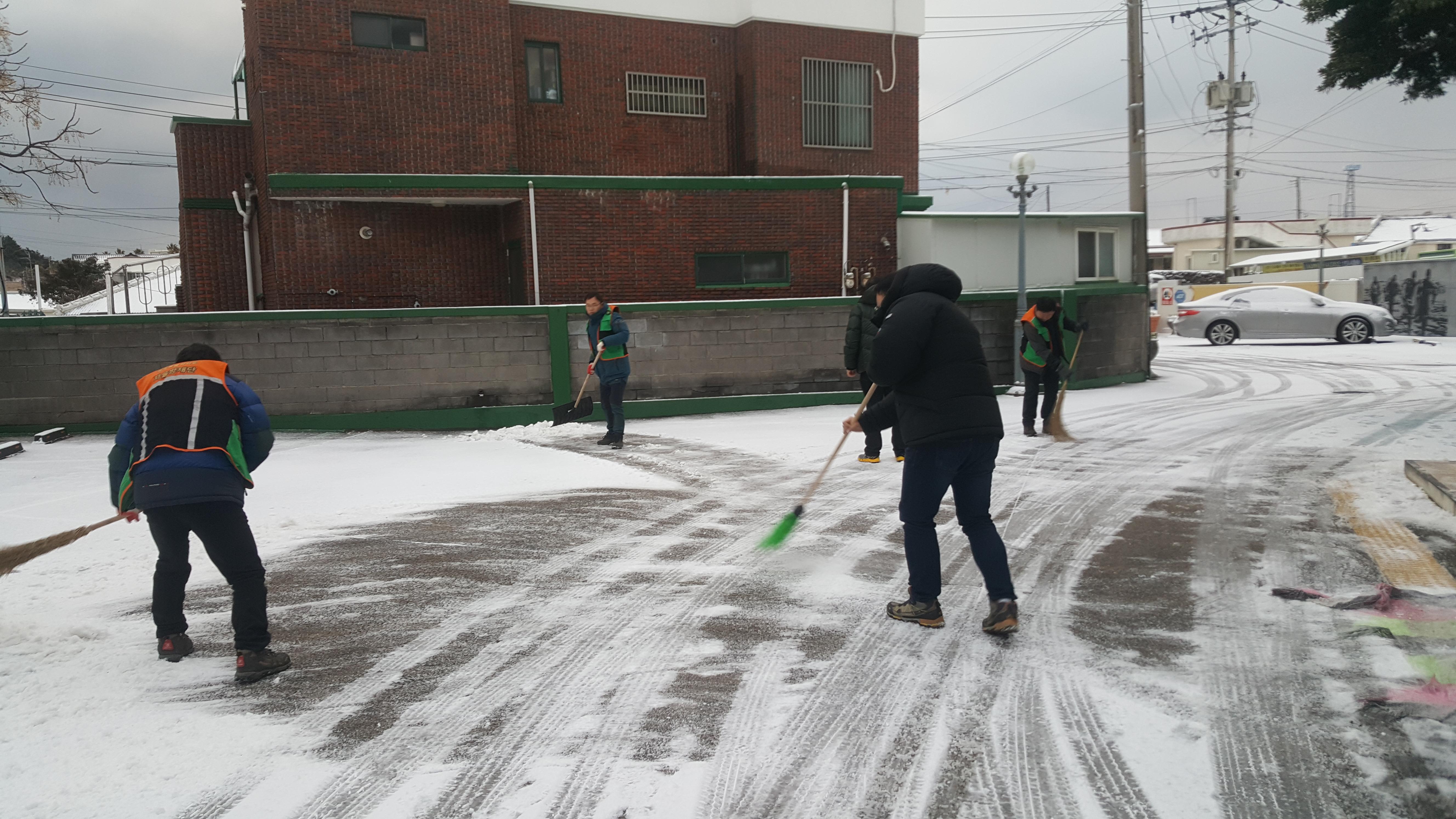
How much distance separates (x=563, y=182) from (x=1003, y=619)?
1318cm

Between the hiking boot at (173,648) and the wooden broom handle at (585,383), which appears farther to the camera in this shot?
the wooden broom handle at (585,383)

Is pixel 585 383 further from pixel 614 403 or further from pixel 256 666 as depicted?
pixel 256 666

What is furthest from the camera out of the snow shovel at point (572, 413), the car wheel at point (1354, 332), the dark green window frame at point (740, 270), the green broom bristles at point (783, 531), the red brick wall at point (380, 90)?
the car wheel at point (1354, 332)

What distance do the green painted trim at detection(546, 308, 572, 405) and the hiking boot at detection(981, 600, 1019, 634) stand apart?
952 centimetres

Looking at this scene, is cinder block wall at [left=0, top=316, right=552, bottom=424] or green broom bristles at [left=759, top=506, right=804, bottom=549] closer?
green broom bristles at [left=759, top=506, right=804, bottom=549]

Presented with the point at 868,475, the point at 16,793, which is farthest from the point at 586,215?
the point at 16,793

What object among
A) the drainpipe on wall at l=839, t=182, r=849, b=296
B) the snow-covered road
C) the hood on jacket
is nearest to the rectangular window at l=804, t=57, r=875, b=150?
the drainpipe on wall at l=839, t=182, r=849, b=296

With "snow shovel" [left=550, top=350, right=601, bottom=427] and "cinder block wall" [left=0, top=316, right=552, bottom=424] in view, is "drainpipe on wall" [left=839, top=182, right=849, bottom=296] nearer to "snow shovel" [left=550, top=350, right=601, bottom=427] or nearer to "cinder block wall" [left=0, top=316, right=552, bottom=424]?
"snow shovel" [left=550, top=350, right=601, bottom=427]

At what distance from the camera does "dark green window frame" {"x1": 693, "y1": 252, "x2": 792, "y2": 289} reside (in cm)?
1733

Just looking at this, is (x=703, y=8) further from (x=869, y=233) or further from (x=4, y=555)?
(x=4, y=555)

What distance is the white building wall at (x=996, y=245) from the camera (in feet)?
60.9

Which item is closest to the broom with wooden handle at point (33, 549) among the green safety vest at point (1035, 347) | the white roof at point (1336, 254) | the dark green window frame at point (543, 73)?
the green safety vest at point (1035, 347)

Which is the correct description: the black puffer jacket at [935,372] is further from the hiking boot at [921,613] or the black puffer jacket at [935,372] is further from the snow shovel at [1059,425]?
the snow shovel at [1059,425]

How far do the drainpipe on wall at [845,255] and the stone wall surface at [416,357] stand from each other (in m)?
3.10
